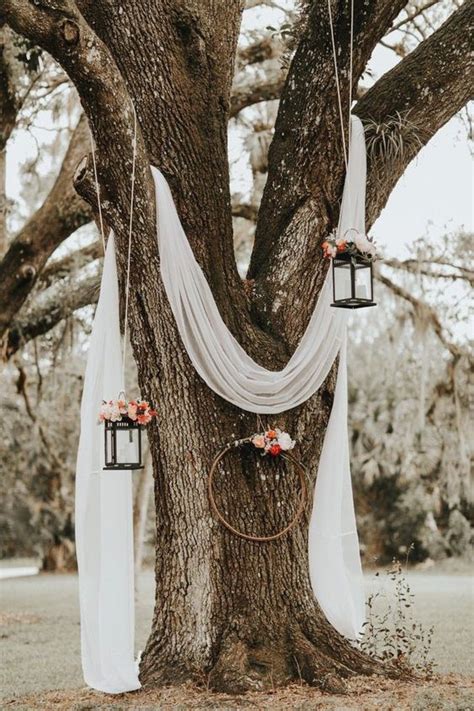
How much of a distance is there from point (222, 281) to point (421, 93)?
141cm

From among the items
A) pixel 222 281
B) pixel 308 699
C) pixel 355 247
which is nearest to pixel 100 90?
pixel 222 281

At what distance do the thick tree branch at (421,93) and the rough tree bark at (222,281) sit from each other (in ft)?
0.03

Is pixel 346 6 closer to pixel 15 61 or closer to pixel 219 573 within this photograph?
pixel 219 573

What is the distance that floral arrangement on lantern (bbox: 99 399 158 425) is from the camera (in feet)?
15.3

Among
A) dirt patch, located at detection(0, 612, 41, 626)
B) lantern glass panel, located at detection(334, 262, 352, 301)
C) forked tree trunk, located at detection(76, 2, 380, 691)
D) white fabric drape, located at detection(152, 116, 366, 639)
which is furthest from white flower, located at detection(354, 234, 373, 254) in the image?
dirt patch, located at detection(0, 612, 41, 626)

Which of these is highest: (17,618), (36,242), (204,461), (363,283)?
(36,242)

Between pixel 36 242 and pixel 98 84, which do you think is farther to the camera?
pixel 36 242

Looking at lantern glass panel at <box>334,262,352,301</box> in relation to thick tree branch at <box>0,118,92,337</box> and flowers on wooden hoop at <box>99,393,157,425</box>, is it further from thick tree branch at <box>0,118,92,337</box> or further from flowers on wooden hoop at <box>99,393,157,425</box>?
thick tree branch at <box>0,118,92,337</box>

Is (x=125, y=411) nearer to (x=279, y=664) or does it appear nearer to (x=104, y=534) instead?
(x=104, y=534)

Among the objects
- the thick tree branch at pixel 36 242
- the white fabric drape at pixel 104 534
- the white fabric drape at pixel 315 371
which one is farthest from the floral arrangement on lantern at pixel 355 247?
the thick tree branch at pixel 36 242

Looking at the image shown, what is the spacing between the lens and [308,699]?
169 inches

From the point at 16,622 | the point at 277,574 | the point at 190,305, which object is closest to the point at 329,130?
the point at 190,305

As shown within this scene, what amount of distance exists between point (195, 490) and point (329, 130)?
1921 mm

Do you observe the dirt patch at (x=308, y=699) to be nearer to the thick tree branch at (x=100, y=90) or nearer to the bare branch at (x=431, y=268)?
the thick tree branch at (x=100, y=90)
